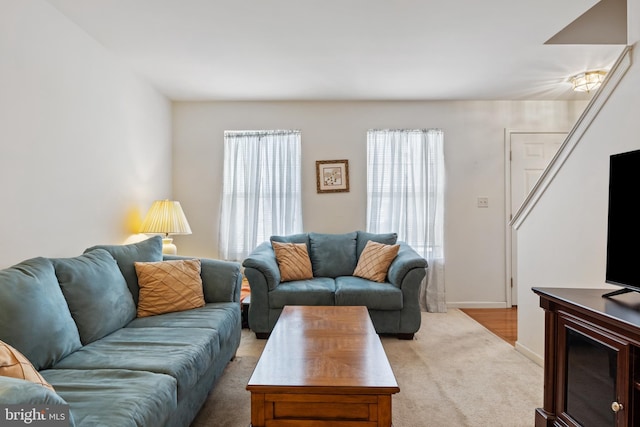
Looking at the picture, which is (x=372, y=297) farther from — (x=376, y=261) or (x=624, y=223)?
(x=624, y=223)

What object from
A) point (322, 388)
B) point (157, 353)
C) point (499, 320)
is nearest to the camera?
point (322, 388)

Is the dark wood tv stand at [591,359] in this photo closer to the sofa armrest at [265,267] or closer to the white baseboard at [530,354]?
the white baseboard at [530,354]

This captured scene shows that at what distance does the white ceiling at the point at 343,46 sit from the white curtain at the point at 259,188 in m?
0.52

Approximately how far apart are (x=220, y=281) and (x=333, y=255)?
147 cm

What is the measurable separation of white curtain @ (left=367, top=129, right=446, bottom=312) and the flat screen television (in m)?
2.59

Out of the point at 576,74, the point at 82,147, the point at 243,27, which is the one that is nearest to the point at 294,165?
the point at 243,27

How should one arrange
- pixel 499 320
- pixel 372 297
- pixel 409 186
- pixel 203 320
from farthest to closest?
pixel 409 186 < pixel 499 320 < pixel 372 297 < pixel 203 320

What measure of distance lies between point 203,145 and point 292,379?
136 inches

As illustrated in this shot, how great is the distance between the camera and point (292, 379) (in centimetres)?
154

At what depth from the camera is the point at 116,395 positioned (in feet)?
4.48

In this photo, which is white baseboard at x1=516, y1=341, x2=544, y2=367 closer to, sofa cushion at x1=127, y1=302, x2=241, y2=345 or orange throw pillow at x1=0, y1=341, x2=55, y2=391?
sofa cushion at x1=127, y1=302, x2=241, y2=345

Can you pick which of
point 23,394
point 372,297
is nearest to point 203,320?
point 23,394

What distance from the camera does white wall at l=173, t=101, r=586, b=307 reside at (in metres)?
4.37

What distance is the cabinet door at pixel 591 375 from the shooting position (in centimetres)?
139
